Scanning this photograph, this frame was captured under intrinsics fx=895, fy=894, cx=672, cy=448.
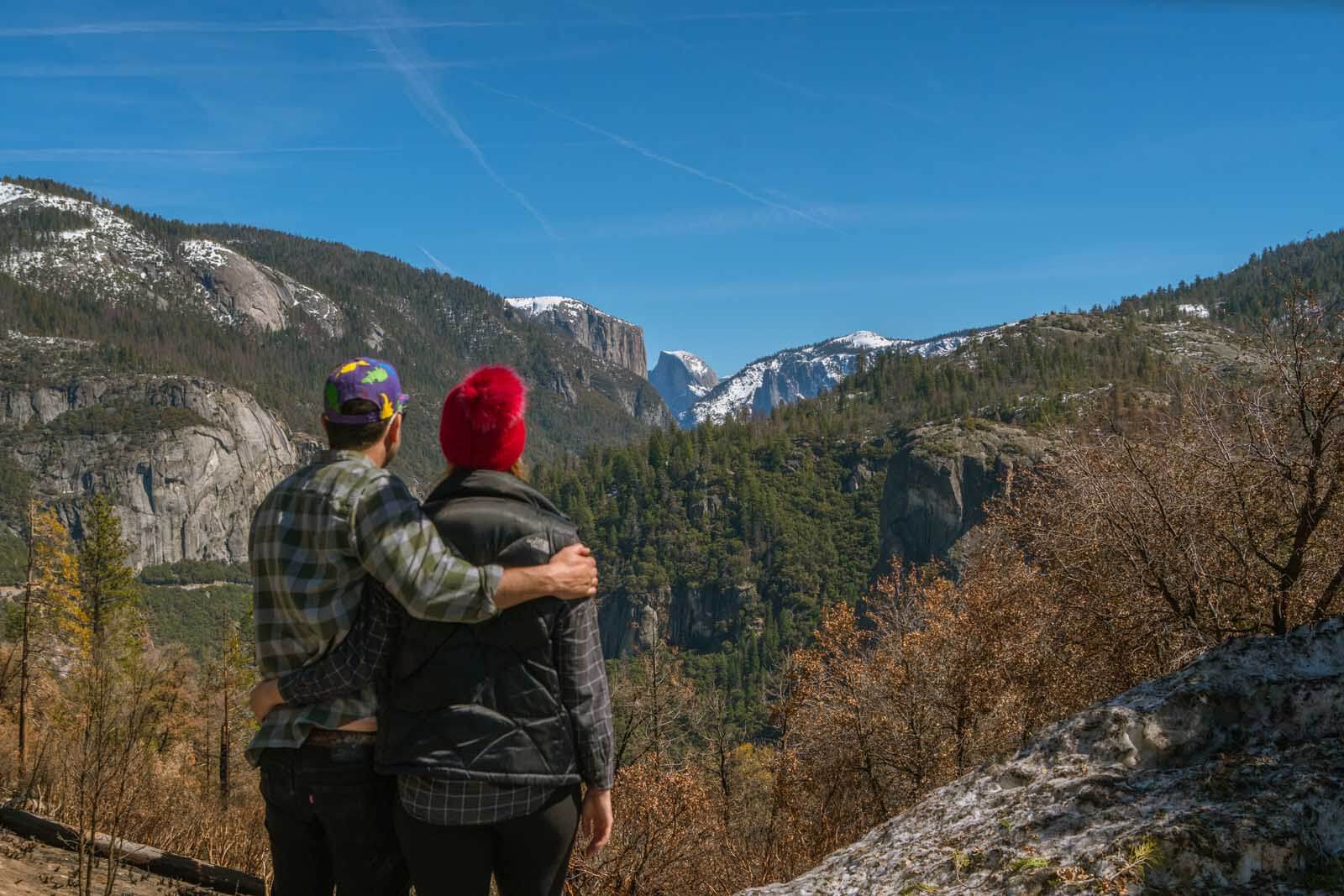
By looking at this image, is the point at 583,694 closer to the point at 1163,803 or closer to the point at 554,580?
the point at 554,580

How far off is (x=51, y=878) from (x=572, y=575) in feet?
15.9

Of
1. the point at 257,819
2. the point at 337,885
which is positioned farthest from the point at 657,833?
the point at 337,885

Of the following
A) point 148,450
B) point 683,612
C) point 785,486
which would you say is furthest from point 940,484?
point 148,450

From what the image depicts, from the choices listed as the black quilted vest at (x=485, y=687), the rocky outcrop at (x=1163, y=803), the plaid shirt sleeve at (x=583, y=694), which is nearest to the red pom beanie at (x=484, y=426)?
the black quilted vest at (x=485, y=687)

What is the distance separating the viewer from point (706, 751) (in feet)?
99.9

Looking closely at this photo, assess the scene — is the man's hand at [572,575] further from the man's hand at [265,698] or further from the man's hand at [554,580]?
the man's hand at [265,698]

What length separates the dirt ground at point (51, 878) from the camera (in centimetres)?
502

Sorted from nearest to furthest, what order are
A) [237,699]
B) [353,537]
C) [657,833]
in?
[353,537]
[657,833]
[237,699]

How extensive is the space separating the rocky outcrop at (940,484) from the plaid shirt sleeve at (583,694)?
112644 millimetres

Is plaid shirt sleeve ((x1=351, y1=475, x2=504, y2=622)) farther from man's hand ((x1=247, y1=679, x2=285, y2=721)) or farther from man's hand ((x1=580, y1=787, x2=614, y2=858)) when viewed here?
man's hand ((x1=580, y1=787, x2=614, y2=858))

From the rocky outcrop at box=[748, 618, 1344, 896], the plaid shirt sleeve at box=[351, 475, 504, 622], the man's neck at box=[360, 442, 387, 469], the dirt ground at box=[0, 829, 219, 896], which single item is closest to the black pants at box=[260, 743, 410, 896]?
the plaid shirt sleeve at box=[351, 475, 504, 622]

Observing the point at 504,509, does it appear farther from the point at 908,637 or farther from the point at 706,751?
the point at 706,751

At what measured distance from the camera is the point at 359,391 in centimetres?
275

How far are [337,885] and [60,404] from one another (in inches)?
8507
